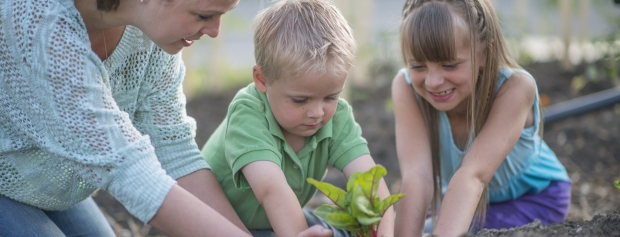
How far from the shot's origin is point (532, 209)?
285 cm

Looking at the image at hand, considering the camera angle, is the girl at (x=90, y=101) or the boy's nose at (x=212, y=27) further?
the boy's nose at (x=212, y=27)

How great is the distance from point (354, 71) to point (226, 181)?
4043 millimetres

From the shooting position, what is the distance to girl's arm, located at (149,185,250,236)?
5.67ft

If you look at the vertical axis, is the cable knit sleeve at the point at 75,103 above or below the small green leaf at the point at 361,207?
above

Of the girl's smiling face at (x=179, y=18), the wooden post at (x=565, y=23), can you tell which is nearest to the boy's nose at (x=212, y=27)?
the girl's smiling face at (x=179, y=18)

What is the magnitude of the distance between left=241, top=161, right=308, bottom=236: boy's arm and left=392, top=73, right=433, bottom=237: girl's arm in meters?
0.53

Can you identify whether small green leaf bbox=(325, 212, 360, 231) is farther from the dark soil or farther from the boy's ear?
the boy's ear

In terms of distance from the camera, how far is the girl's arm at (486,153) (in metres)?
Result: 2.20

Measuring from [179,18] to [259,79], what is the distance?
42 centimetres

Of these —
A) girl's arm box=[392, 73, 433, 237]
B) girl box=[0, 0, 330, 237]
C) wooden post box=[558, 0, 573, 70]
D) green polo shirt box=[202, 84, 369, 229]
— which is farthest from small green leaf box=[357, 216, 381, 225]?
wooden post box=[558, 0, 573, 70]

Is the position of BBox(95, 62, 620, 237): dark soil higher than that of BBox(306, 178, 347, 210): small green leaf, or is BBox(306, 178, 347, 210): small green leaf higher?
BBox(306, 178, 347, 210): small green leaf

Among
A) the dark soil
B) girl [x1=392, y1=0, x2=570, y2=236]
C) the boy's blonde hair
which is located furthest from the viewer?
girl [x1=392, y1=0, x2=570, y2=236]

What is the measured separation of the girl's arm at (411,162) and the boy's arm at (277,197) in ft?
1.73

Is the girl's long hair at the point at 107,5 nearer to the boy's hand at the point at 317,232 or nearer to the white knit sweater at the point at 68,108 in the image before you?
the white knit sweater at the point at 68,108
